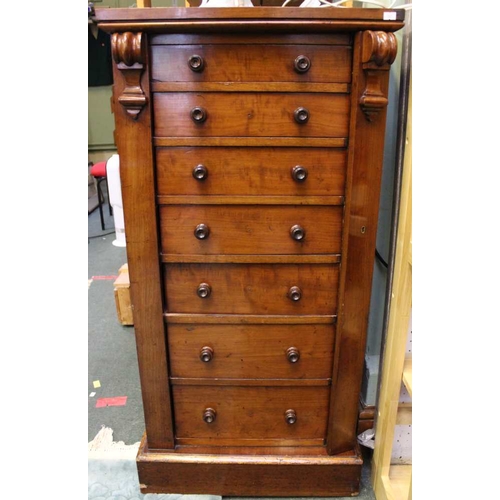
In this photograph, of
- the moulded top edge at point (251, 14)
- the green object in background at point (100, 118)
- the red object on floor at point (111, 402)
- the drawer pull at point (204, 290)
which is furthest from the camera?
the green object in background at point (100, 118)

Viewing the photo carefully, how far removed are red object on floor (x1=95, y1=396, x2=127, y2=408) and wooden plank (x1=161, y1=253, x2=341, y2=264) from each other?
0.87 m

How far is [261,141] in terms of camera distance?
1.02 m

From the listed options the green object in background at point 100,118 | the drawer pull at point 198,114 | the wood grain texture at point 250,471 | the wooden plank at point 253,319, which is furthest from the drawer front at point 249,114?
the green object in background at point 100,118

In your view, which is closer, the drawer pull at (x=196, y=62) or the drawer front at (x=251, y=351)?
the drawer pull at (x=196, y=62)

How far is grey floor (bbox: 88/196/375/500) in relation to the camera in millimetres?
1325

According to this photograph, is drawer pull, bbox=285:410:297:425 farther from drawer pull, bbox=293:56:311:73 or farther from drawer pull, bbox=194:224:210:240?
drawer pull, bbox=293:56:311:73

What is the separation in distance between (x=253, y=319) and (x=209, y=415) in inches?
12.9

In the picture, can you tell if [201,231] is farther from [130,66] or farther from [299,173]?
[130,66]

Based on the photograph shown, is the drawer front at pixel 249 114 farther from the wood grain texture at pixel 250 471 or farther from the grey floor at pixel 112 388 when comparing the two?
the grey floor at pixel 112 388

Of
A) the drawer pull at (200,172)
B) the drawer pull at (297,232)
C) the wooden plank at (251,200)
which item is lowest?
the drawer pull at (297,232)

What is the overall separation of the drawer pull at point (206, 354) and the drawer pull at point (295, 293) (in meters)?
0.27

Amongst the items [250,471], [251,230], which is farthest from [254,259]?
[250,471]

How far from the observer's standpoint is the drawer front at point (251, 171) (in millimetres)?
1038

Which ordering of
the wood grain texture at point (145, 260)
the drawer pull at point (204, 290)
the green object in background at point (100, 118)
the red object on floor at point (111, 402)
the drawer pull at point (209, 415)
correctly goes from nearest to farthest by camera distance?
the wood grain texture at point (145, 260) → the drawer pull at point (204, 290) → the drawer pull at point (209, 415) → the red object on floor at point (111, 402) → the green object in background at point (100, 118)
